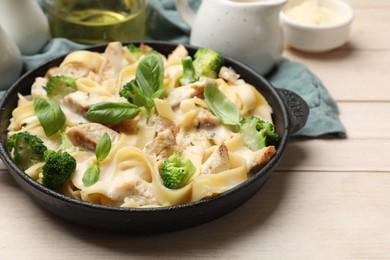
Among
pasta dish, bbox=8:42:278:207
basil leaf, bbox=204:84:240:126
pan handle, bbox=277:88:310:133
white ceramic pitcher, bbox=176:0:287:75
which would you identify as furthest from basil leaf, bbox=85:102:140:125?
white ceramic pitcher, bbox=176:0:287:75

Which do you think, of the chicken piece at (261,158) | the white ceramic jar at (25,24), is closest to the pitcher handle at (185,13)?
the white ceramic jar at (25,24)

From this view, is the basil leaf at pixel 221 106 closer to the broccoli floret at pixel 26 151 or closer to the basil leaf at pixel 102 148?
the basil leaf at pixel 102 148

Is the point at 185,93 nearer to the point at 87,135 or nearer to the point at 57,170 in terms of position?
the point at 87,135

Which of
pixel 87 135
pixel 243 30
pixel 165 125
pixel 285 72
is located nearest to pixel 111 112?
pixel 87 135

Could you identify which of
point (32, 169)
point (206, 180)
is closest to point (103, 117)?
point (32, 169)

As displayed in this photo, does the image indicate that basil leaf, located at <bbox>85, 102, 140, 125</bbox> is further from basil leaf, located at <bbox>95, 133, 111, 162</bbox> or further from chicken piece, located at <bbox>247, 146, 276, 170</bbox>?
chicken piece, located at <bbox>247, 146, 276, 170</bbox>

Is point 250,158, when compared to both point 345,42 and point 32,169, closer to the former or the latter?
point 32,169
